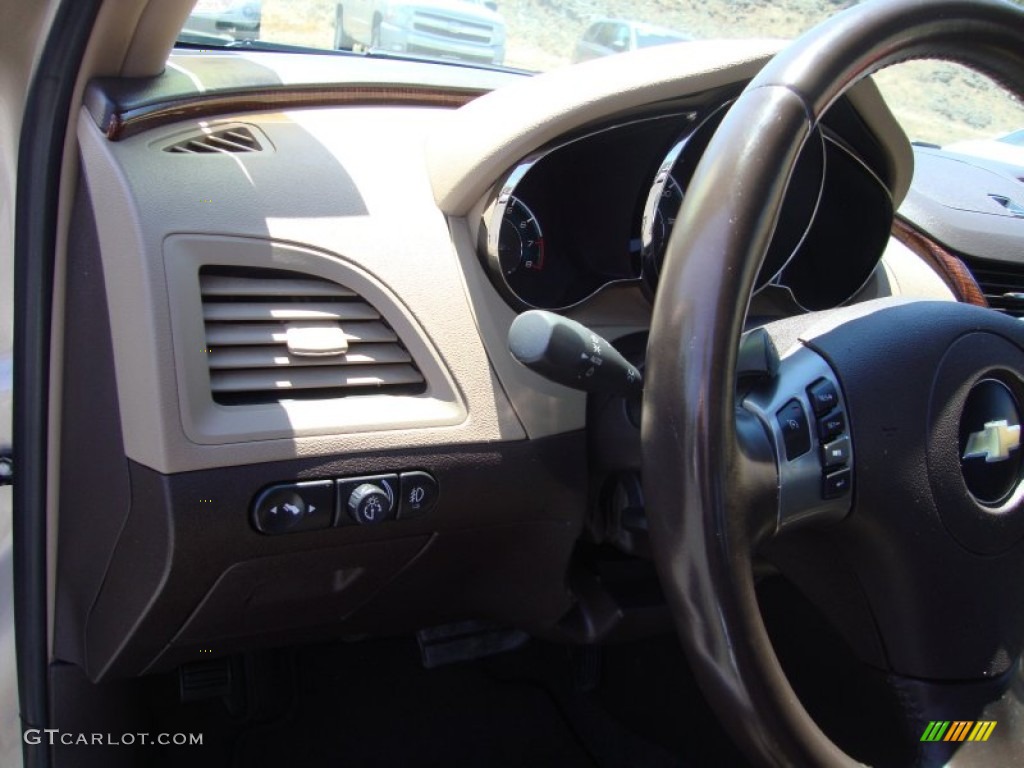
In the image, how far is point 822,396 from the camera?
45.0 inches

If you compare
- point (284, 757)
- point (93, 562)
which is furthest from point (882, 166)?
point (284, 757)

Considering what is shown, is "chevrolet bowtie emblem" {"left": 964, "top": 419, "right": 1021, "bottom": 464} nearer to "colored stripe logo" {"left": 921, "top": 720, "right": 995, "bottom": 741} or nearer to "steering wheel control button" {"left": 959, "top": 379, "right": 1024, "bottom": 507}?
"steering wheel control button" {"left": 959, "top": 379, "right": 1024, "bottom": 507}

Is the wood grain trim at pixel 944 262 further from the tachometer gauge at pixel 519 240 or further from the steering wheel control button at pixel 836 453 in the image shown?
the steering wheel control button at pixel 836 453

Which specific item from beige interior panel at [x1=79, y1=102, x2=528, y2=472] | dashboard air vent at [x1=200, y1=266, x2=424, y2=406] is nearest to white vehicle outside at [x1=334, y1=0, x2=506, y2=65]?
beige interior panel at [x1=79, y1=102, x2=528, y2=472]

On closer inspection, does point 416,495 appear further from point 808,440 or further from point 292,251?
point 808,440

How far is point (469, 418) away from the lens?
147 cm

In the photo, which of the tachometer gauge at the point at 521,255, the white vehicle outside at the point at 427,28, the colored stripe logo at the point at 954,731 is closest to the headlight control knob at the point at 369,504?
the tachometer gauge at the point at 521,255

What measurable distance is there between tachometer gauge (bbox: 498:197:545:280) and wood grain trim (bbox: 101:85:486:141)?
336 mm

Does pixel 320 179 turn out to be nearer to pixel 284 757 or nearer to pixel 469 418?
pixel 469 418

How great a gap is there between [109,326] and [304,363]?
0.25 m

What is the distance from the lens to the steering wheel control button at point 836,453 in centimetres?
112

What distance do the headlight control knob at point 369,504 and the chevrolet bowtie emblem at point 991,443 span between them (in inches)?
29.4

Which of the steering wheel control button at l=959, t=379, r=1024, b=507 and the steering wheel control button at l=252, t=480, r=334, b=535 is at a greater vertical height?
the steering wheel control button at l=959, t=379, r=1024, b=507

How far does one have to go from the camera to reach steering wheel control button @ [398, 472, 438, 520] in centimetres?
144
